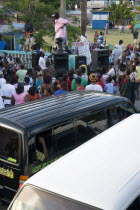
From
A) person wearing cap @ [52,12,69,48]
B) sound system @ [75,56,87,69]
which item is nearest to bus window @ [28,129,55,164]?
person wearing cap @ [52,12,69,48]

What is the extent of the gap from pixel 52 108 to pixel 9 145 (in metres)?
1.05

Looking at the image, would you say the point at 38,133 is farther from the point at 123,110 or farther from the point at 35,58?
the point at 35,58

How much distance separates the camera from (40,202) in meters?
3.39

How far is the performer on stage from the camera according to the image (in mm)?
15821

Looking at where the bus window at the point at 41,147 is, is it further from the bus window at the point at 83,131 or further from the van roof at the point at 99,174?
the van roof at the point at 99,174

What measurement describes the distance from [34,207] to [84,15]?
21.1 meters

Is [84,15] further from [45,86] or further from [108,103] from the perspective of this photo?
[108,103]

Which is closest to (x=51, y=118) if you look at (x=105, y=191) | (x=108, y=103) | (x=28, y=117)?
(x=28, y=117)

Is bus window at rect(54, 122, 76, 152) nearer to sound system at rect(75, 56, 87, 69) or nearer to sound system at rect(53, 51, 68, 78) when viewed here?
sound system at rect(53, 51, 68, 78)

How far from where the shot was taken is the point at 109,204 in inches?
117

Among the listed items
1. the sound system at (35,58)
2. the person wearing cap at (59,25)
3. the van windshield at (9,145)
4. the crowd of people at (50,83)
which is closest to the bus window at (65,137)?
the van windshield at (9,145)

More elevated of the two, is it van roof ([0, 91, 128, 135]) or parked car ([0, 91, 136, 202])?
van roof ([0, 91, 128, 135])

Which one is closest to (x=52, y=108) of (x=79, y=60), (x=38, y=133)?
(x=38, y=133)

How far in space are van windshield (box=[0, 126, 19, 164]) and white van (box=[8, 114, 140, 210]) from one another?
4.39 feet
